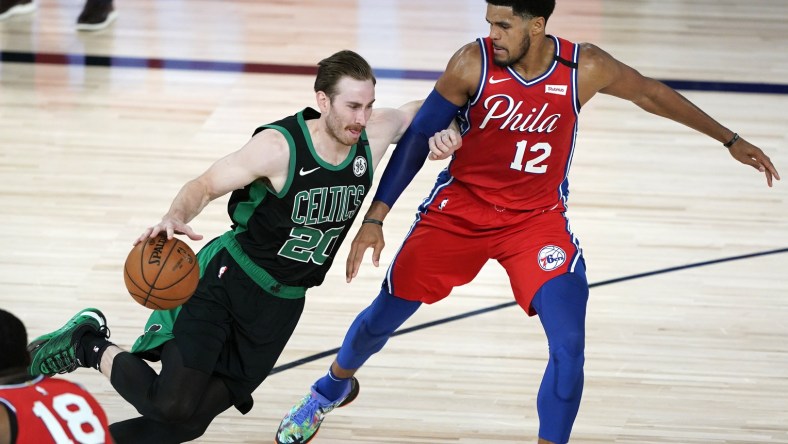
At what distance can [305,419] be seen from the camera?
457 centimetres

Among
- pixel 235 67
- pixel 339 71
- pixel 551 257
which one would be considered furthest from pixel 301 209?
pixel 235 67

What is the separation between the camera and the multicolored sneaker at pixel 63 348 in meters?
4.30

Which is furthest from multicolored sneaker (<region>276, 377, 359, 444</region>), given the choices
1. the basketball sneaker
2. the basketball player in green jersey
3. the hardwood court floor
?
the basketball sneaker

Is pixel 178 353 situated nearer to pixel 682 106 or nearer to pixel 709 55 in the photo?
pixel 682 106

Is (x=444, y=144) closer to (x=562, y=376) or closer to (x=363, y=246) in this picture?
(x=363, y=246)

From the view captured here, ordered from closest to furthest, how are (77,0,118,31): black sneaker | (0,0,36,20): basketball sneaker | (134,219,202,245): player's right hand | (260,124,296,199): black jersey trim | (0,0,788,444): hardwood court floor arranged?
(134,219,202,245): player's right hand → (260,124,296,199): black jersey trim → (0,0,788,444): hardwood court floor → (77,0,118,31): black sneaker → (0,0,36,20): basketball sneaker

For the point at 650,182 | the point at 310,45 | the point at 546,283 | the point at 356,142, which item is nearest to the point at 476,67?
the point at 356,142

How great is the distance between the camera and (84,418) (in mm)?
2859

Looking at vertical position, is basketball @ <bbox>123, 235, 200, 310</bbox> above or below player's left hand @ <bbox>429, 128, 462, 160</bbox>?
below

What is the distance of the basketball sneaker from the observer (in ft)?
35.5

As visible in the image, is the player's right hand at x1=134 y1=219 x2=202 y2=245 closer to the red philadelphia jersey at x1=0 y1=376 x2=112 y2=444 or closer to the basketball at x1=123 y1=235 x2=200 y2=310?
the basketball at x1=123 y1=235 x2=200 y2=310

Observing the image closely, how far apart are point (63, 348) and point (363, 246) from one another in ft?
3.94

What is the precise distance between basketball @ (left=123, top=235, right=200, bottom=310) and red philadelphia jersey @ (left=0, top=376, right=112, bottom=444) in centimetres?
96

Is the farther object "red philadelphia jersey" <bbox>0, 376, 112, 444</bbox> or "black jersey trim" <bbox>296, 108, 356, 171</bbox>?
"black jersey trim" <bbox>296, 108, 356, 171</bbox>
